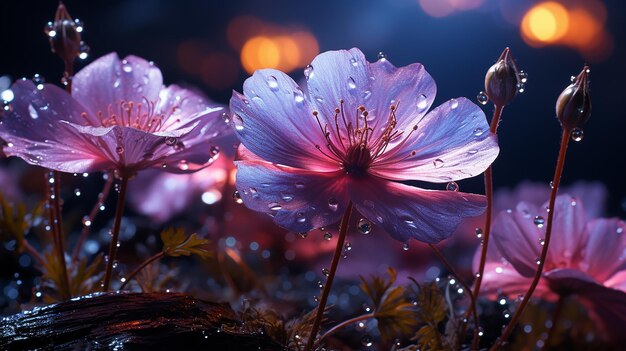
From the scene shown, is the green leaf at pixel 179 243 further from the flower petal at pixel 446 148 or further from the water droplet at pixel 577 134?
the water droplet at pixel 577 134

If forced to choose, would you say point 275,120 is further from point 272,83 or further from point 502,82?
point 502,82

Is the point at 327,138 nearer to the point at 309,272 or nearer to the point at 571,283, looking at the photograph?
the point at 571,283

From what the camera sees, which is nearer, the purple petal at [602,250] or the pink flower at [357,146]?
the pink flower at [357,146]

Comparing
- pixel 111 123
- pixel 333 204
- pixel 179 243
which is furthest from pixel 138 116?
pixel 333 204

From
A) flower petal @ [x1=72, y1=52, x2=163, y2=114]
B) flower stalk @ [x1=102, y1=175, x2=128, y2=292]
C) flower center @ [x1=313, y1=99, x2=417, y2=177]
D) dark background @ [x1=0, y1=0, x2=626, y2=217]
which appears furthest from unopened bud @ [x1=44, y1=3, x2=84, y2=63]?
dark background @ [x1=0, y1=0, x2=626, y2=217]

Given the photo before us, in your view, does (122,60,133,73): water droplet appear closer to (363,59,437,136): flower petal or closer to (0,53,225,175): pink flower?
(0,53,225,175): pink flower

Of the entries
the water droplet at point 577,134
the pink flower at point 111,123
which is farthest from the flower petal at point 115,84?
the water droplet at point 577,134
